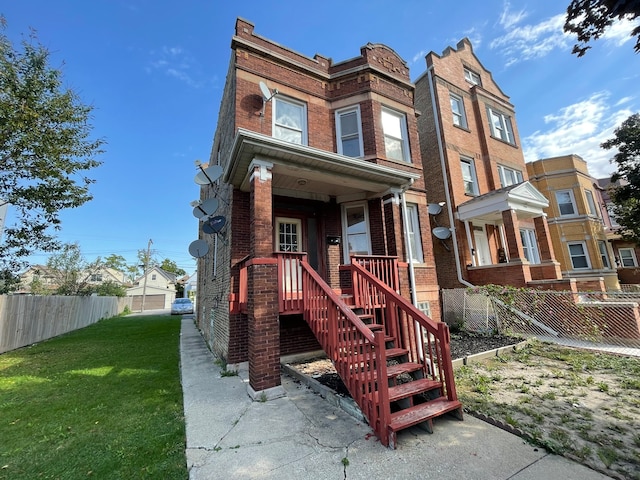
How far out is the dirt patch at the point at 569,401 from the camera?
108 inches

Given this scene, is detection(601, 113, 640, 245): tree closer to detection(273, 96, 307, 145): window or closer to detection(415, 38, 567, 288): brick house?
detection(415, 38, 567, 288): brick house

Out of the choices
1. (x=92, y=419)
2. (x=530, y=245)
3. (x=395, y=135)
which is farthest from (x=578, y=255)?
(x=92, y=419)

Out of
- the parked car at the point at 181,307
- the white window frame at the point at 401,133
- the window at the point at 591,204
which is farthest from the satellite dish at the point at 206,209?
the parked car at the point at 181,307

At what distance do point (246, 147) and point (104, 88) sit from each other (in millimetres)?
8150

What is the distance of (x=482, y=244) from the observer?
468 inches

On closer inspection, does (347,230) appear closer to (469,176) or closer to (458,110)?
(469,176)

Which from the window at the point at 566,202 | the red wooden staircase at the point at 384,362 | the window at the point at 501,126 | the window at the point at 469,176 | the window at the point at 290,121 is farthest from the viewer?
the window at the point at 566,202

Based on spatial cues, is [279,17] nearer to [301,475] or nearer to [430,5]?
[430,5]

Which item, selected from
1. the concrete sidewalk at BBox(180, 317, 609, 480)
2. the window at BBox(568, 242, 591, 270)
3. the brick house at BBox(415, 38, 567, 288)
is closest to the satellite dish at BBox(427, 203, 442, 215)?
the brick house at BBox(415, 38, 567, 288)

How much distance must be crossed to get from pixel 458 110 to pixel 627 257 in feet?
61.0

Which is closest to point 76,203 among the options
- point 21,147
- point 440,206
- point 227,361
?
point 21,147

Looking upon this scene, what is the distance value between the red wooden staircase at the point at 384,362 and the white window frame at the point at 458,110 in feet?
37.8

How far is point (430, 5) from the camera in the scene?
722cm

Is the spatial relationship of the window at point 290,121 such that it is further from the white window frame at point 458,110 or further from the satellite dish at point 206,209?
the white window frame at point 458,110
